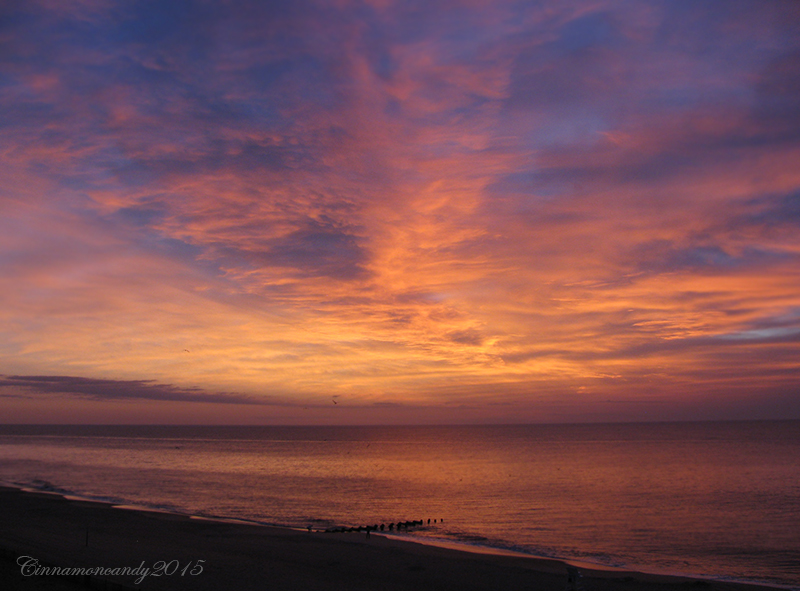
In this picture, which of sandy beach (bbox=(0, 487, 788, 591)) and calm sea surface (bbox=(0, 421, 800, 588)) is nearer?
sandy beach (bbox=(0, 487, 788, 591))

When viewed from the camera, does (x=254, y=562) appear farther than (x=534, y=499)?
No

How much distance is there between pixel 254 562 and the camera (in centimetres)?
2575

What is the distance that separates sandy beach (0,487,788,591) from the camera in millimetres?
22062

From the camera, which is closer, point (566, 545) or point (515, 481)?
point (566, 545)

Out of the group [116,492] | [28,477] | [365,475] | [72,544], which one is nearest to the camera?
[72,544]

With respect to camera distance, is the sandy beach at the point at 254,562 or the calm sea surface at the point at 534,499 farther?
the calm sea surface at the point at 534,499

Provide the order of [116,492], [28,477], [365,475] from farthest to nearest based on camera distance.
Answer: [365,475] < [28,477] < [116,492]

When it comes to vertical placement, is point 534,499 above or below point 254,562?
below

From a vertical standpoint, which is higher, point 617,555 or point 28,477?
point 617,555

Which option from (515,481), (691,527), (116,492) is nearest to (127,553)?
(116,492)

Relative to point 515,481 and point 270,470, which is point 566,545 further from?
point 270,470

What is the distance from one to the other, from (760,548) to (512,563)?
54.6 feet

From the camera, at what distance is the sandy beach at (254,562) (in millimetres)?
22062

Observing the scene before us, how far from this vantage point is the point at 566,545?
32875mm
